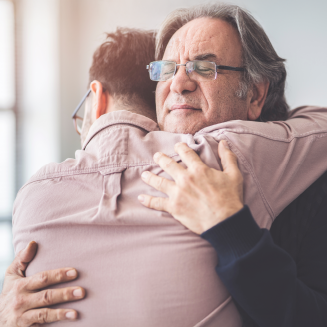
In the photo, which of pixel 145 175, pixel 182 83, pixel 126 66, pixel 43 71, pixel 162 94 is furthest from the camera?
pixel 43 71

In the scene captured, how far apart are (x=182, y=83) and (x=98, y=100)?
1.37 feet

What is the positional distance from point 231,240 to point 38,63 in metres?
2.74

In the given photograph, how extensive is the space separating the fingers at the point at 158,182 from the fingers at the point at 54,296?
0.32 m

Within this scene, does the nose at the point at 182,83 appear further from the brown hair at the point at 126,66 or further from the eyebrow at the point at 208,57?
the brown hair at the point at 126,66

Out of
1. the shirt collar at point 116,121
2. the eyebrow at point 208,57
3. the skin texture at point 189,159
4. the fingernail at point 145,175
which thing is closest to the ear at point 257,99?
the skin texture at point 189,159

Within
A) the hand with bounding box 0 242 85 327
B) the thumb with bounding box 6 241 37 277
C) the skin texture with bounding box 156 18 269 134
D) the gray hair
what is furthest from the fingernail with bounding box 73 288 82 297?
the gray hair

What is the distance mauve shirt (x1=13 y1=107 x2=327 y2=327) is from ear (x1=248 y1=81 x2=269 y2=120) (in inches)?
15.6

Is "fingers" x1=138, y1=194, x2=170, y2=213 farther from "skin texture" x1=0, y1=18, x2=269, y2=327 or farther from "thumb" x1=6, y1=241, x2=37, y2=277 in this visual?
"thumb" x1=6, y1=241, x2=37, y2=277

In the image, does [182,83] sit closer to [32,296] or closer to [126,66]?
[126,66]

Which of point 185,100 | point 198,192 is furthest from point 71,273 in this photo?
point 185,100

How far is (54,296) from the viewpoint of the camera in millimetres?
785

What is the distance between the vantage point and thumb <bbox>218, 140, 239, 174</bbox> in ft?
2.51

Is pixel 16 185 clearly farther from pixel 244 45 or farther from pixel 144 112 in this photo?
pixel 244 45

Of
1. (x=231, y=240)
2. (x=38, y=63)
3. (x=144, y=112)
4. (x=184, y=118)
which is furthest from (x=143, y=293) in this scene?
(x=38, y=63)
